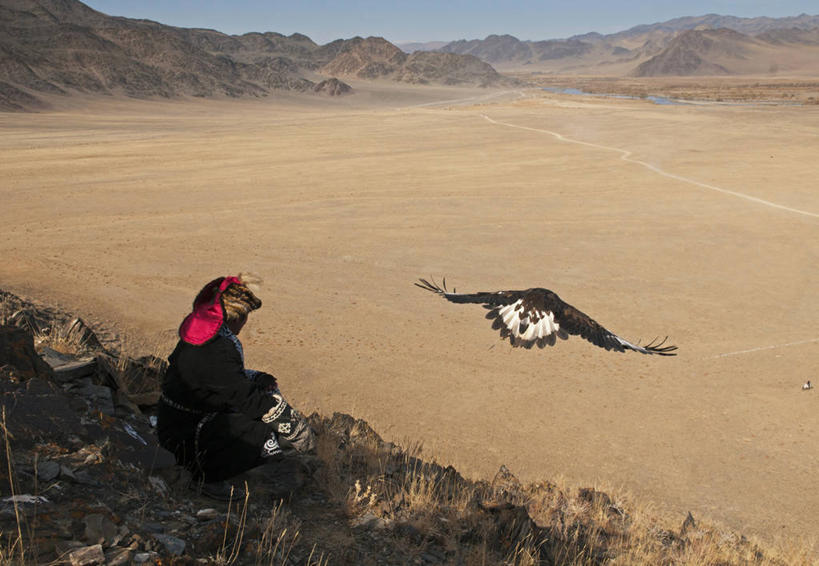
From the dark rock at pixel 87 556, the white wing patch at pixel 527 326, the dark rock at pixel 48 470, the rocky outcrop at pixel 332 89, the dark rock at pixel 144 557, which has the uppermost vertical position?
the rocky outcrop at pixel 332 89

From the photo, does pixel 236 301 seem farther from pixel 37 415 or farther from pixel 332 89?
pixel 332 89

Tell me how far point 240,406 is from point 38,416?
3.60 ft

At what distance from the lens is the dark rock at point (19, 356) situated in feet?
13.5

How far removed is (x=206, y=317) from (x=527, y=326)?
11.1ft

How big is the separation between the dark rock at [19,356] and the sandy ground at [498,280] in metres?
4.42

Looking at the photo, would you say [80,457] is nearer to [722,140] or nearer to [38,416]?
[38,416]

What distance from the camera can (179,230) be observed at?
17391mm

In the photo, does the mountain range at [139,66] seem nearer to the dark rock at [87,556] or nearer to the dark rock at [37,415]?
the dark rock at [37,415]

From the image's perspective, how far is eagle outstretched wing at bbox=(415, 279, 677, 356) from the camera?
5809 millimetres

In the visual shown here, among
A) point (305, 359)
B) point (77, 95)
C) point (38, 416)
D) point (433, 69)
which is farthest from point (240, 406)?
point (433, 69)

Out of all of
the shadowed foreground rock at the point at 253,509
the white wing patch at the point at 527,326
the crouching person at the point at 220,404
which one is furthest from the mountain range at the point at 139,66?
the crouching person at the point at 220,404

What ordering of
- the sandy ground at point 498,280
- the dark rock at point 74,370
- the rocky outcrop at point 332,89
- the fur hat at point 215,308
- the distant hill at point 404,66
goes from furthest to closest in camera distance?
1. the distant hill at point 404,66
2. the rocky outcrop at point 332,89
3. the sandy ground at point 498,280
4. the dark rock at point 74,370
5. the fur hat at point 215,308

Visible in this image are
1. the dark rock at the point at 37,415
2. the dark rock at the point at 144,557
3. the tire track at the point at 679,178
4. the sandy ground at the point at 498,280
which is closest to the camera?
the dark rock at the point at 144,557

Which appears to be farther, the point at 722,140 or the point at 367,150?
the point at 722,140
